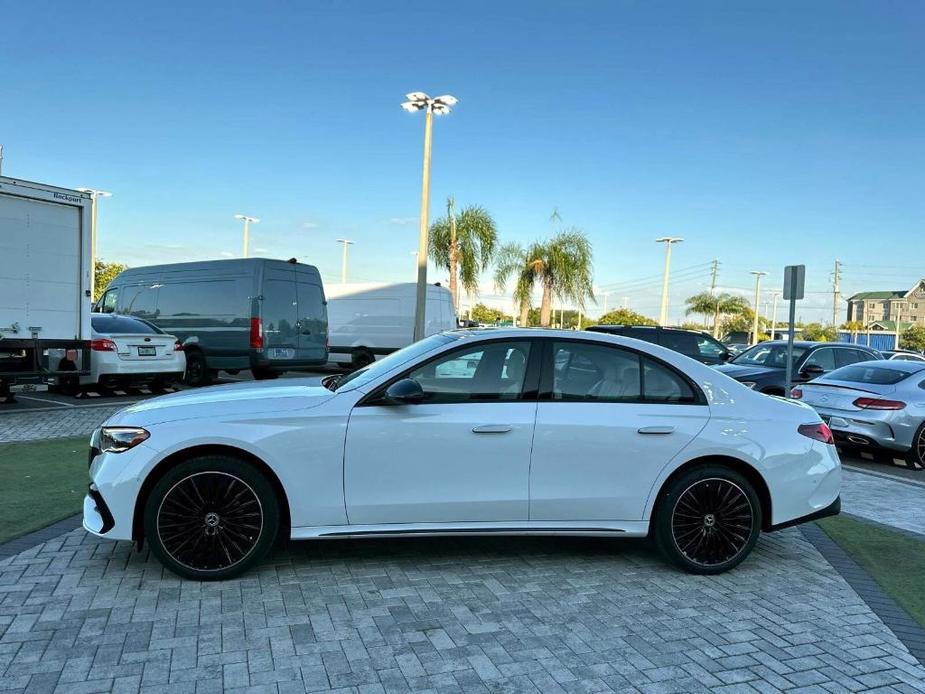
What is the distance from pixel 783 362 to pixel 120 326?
1180cm

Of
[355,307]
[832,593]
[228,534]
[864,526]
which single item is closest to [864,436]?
[864,526]

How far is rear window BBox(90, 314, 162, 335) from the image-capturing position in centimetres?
1275

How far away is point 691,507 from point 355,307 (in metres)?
16.7

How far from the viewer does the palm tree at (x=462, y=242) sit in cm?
3247

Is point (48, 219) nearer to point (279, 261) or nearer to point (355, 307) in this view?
point (279, 261)

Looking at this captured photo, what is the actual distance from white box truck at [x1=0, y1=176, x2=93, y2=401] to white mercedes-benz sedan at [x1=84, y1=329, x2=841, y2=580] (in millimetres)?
7234

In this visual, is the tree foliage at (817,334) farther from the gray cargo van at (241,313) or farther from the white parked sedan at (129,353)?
the white parked sedan at (129,353)

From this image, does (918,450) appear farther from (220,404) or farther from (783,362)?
(220,404)

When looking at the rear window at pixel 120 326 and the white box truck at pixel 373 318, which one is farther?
the white box truck at pixel 373 318

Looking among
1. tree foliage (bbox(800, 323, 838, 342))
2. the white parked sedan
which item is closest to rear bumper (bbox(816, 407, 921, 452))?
the white parked sedan

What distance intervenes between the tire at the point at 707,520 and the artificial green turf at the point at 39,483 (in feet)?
14.0

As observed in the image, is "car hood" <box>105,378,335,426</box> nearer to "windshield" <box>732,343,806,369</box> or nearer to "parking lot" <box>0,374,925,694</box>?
"parking lot" <box>0,374,925,694</box>

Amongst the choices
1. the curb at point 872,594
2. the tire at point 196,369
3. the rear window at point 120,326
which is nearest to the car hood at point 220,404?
the curb at point 872,594

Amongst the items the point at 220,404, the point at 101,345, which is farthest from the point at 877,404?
the point at 101,345
